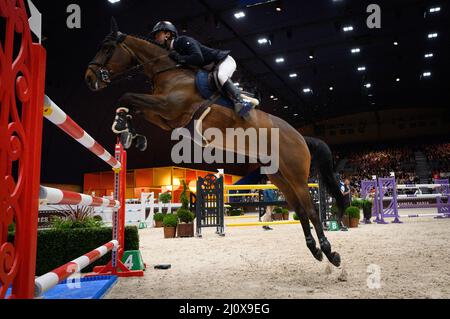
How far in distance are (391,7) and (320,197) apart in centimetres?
629

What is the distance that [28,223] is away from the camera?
1.00 m

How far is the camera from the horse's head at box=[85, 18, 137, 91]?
253 cm

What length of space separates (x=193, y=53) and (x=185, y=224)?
4.54m

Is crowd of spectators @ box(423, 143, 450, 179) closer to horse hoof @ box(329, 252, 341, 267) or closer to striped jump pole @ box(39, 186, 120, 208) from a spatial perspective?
horse hoof @ box(329, 252, 341, 267)

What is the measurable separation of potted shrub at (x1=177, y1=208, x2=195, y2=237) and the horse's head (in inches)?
167

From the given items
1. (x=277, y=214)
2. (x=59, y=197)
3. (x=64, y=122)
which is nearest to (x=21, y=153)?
(x=59, y=197)

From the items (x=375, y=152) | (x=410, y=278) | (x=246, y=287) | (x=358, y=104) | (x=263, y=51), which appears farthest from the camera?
(x=375, y=152)

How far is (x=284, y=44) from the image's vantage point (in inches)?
475

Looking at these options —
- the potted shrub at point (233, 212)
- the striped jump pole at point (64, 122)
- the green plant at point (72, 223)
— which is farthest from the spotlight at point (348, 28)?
the striped jump pole at point (64, 122)

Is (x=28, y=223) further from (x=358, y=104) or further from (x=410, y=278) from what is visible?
(x=358, y=104)

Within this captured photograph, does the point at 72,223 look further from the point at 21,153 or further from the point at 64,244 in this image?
the point at 21,153

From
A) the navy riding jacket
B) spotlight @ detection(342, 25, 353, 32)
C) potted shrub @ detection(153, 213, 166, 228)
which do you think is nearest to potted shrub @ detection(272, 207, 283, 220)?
potted shrub @ detection(153, 213, 166, 228)
